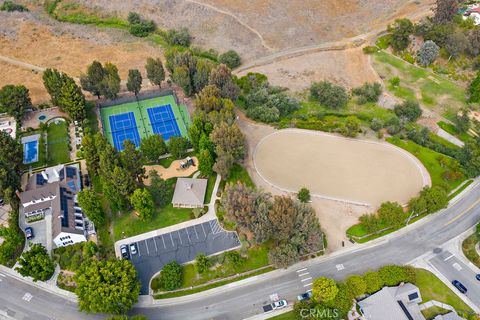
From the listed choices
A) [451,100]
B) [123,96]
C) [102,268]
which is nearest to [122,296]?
[102,268]

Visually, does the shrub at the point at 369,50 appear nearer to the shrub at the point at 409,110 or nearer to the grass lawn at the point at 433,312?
the shrub at the point at 409,110

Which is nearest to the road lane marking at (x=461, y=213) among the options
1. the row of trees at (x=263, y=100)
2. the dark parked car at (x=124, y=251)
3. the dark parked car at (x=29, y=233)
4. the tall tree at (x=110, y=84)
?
the row of trees at (x=263, y=100)

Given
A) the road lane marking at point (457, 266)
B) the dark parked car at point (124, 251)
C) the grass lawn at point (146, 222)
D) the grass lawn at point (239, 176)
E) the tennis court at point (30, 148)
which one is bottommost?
the tennis court at point (30, 148)

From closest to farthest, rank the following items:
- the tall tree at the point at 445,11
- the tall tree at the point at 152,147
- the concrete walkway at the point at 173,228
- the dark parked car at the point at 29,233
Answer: the concrete walkway at the point at 173,228
the dark parked car at the point at 29,233
the tall tree at the point at 152,147
the tall tree at the point at 445,11

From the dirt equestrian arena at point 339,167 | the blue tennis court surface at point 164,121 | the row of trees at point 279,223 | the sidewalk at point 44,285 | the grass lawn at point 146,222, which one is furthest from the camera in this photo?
the blue tennis court surface at point 164,121

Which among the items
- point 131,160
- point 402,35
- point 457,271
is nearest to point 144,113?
point 131,160

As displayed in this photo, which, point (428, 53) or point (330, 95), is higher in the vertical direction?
point (428, 53)

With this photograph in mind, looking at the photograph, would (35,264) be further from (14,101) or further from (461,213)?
(461,213)
